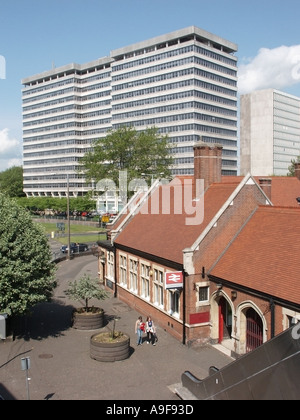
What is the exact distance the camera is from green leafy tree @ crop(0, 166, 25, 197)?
516 ft

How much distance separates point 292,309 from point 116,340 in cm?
823

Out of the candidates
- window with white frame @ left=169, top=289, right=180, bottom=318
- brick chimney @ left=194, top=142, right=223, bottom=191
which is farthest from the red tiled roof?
window with white frame @ left=169, top=289, right=180, bottom=318

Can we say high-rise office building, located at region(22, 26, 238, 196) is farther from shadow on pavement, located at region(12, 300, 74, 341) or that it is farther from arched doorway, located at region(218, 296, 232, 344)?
arched doorway, located at region(218, 296, 232, 344)

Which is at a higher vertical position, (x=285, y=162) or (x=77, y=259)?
(x=285, y=162)

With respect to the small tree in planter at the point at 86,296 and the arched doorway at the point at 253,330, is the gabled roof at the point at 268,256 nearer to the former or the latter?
the arched doorway at the point at 253,330

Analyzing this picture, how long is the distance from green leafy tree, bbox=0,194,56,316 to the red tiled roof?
261 inches

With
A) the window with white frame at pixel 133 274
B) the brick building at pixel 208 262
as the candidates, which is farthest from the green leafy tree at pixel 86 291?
the window with white frame at pixel 133 274

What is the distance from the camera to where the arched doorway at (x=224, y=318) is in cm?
2219

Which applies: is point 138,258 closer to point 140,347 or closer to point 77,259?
point 140,347

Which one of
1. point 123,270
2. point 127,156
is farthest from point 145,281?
point 127,156

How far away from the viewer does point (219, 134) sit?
115 meters

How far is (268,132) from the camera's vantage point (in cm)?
15088

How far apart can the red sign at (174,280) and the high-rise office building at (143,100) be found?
72678mm

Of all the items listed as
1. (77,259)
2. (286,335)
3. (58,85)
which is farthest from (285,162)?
(286,335)
